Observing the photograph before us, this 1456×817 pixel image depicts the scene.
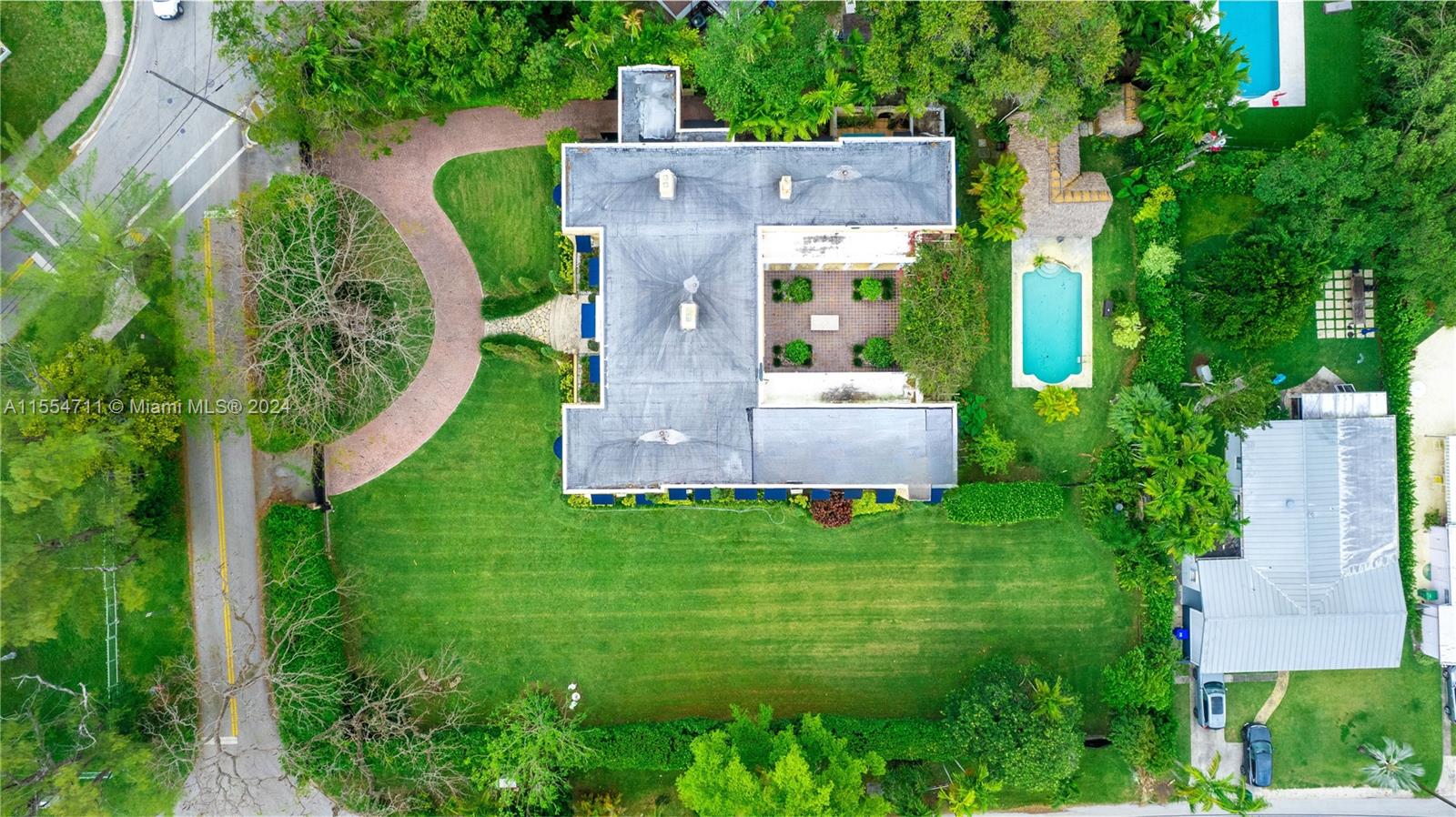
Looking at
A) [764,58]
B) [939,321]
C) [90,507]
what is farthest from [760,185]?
[90,507]

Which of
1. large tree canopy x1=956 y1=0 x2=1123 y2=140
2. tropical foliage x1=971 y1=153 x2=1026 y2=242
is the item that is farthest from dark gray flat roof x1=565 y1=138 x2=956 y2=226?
large tree canopy x1=956 y1=0 x2=1123 y2=140

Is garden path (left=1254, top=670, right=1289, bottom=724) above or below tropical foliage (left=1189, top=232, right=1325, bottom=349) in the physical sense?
below

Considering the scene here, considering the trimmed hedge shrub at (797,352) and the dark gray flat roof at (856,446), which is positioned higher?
the trimmed hedge shrub at (797,352)

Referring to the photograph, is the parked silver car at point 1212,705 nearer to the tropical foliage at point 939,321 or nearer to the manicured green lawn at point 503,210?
the tropical foliage at point 939,321

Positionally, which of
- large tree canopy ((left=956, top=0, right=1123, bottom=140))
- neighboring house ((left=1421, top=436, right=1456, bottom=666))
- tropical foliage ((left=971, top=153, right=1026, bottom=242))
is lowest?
neighboring house ((left=1421, top=436, right=1456, bottom=666))

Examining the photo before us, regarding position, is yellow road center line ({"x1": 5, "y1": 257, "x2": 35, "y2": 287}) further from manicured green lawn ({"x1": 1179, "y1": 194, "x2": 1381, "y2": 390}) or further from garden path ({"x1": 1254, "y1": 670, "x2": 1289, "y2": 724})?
garden path ({"x1": 1254, "y1": 670, "x2": 1289, "y2": 724})

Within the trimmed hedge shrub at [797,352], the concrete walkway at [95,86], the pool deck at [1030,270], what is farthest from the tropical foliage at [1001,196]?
the concrete walkway at [95,86]
